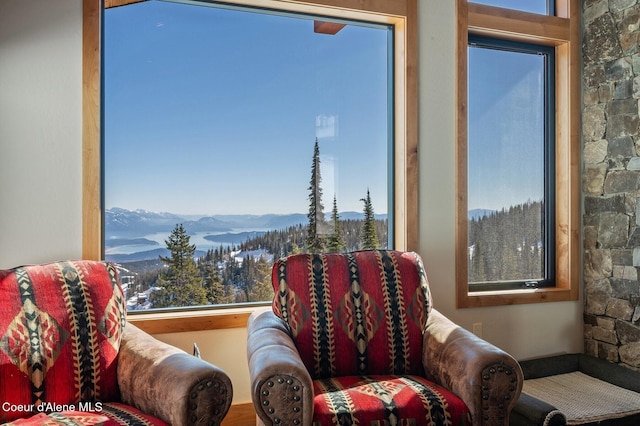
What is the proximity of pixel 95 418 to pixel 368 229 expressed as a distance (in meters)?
1.80

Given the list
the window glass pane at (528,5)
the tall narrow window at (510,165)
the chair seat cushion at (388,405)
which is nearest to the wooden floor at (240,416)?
the chair seat cushion at (388,405)

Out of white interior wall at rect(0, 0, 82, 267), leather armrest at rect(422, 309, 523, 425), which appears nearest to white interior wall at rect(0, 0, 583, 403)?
white interior wall at rect(0, 0, 82, 267)

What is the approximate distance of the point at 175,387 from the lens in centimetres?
166

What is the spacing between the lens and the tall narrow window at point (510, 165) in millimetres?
3238

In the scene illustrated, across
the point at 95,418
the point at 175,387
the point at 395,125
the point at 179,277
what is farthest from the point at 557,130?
the point at 95,418

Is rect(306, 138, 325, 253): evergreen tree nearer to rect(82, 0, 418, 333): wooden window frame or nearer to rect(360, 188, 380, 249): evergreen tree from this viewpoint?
rect(360, 188, 380, 249): evergreen tree

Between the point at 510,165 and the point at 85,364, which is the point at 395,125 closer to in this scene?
the point at 510,165

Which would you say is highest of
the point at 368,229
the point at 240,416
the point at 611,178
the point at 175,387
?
the point at 611,178

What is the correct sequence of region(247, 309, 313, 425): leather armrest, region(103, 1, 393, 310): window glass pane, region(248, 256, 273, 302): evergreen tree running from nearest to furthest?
region(247, 309, 313, 425): leather armrest → region(103, 1, 393, 310): window glass pane → region(248, 256, 273, 302): evergreen tree

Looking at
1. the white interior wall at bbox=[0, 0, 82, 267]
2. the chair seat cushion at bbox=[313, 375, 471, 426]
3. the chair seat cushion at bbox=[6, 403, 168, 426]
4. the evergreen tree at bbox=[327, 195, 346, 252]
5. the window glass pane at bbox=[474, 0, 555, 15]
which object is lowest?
the chair seat cushion at bbox=[313, 375, 471, 426]

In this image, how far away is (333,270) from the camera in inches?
94.0

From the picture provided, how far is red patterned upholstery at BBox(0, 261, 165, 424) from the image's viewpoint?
180cm

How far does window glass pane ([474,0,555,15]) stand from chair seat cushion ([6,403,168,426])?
2.92 meters

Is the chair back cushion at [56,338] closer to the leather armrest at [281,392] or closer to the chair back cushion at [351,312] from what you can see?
the leather armrest at [281,392]
